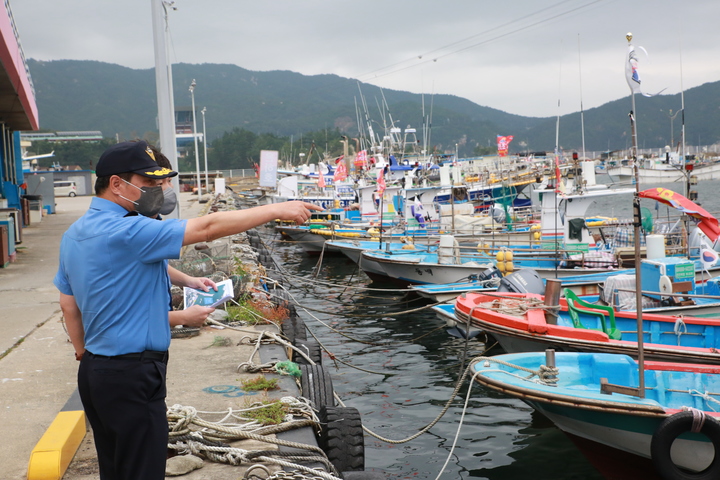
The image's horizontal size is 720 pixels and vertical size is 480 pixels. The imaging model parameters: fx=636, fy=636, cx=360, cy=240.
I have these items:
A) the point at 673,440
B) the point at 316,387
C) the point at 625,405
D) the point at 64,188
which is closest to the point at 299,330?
the point at 316,387

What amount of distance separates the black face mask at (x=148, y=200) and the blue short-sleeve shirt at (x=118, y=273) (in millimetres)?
131

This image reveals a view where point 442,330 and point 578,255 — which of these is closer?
point 442,330

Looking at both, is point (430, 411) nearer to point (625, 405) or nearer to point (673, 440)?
point (625, 405)

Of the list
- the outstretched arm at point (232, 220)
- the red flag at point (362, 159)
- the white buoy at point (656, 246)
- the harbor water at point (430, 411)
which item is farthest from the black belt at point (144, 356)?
the red flag at point (362, 159)

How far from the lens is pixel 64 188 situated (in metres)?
60.8

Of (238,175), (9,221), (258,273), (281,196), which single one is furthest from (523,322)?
(238,175)

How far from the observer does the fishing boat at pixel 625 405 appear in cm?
609

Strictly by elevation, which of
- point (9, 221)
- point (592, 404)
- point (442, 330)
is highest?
point (9, 221)

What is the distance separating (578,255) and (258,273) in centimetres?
844

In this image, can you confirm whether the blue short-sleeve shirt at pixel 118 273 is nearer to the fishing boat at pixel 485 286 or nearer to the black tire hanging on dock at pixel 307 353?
the black tire hanging on dock at pixel 307 353

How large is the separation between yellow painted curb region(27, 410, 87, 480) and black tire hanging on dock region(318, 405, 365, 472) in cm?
194

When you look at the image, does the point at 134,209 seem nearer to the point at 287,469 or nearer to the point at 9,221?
the point at 287,469

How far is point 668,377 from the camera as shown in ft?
23.7

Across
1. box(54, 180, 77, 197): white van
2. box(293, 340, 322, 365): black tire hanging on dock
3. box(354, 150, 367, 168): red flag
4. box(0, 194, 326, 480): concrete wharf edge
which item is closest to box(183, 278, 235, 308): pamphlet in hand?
box(0, 194, 326, 480): concrete wharf edge
